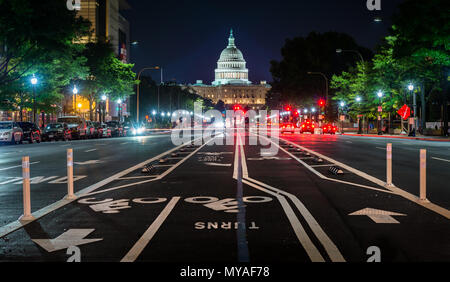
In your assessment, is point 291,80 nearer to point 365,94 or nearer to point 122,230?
point 365,94

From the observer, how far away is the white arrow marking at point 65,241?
727 cm

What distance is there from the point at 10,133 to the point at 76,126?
12.8 m

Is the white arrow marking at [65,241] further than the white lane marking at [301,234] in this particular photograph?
→ Yes

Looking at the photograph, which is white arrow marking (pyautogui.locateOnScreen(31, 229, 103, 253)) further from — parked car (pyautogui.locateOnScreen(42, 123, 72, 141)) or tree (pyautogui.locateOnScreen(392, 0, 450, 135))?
parked car (pyautogui.locateOnScreen(42, 123, 72, 141))

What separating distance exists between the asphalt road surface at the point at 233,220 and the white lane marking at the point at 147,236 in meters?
0.01

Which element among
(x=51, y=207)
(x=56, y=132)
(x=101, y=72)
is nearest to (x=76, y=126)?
(x=56, y=132)

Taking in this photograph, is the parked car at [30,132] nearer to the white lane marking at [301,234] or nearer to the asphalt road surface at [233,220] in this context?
the asphalt road surface at [233,220]

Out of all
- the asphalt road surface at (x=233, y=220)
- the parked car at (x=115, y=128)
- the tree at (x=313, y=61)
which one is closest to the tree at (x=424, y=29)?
the asphalt road surface at (x=233, y=220)

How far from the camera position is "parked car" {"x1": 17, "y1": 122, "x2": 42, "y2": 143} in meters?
43.1

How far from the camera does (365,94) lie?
221 feet

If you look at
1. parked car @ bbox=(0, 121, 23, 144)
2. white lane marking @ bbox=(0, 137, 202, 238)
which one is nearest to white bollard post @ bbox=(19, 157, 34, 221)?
white lane marking @ bbox=(0, 137, 202, 238)

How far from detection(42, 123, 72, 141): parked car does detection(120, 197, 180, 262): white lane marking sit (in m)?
41.0

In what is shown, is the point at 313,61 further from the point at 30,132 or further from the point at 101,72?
the point at 30,132
